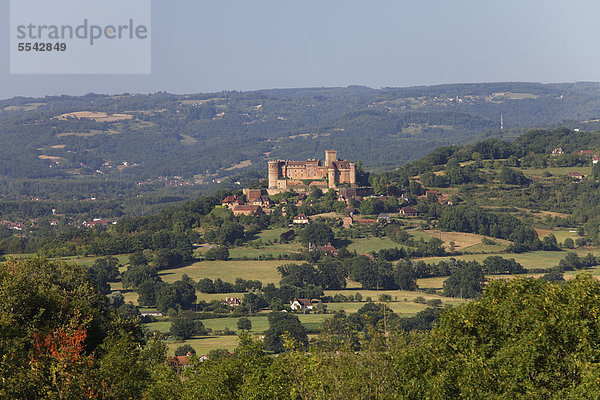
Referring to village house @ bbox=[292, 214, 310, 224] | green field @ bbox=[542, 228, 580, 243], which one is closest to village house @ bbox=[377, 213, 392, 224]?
village house @ bbox=[292, 214, 310, 224]

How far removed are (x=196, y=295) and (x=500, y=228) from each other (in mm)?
46456

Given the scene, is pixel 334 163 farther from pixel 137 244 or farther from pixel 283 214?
pixel 137 244

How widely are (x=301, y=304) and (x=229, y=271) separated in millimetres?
14038

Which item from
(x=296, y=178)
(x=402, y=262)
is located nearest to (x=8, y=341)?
(x=402, y=262)

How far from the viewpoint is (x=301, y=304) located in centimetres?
7531

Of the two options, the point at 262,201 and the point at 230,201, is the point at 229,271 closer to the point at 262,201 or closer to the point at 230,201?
the point at 262,201

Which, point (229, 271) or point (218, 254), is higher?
point (218, 254)

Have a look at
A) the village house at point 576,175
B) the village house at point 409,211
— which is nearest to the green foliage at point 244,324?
the village house at point 409,211

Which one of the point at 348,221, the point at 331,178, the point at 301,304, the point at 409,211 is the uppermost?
the point at 331,178

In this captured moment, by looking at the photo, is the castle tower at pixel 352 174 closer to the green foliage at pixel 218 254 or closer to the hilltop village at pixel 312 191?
the hilltop village at pixel 312 191

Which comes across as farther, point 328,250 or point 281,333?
point 328,250

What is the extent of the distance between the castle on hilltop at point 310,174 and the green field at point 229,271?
3030cm

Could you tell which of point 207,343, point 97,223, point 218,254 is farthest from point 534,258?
point 97,223

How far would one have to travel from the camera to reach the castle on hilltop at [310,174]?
392ft
